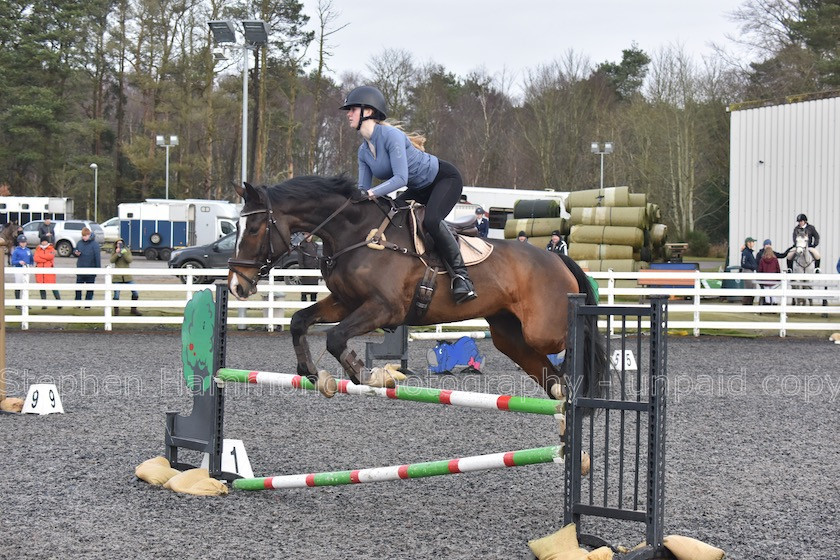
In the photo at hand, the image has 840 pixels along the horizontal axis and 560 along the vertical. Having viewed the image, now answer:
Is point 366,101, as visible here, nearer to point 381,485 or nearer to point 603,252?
point 381,485

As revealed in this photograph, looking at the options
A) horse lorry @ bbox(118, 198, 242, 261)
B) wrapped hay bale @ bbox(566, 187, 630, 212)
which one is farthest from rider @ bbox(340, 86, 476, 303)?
horse lorry @ bbox(118, 198, 242, 261)

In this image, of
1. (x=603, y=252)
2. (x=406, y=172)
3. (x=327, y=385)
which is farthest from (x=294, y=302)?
(x=603, y=252)

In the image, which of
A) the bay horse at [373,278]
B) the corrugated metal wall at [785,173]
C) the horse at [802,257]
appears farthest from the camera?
the corrugated metal wall at [785,173]

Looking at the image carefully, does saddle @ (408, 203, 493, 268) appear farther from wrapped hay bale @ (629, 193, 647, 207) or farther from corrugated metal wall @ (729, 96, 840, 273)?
wrapped hay bale @ (629, 193, 647, 207)

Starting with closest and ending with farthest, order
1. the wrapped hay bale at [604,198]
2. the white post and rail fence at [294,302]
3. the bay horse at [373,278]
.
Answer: the bay horse at [373,278] → the white post and rail fence at [294,302] → the wrapped hay bale at [604,198]

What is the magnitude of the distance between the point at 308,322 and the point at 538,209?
23.5 metres

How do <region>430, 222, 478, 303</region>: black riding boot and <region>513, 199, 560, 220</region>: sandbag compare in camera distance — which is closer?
<region>430, 222, 478, 303</region>: black riding boot

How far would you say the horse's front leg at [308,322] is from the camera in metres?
5.57

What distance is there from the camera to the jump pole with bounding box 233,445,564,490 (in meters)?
4.30

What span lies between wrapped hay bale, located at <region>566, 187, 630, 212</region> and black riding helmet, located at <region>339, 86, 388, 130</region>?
20543 mm

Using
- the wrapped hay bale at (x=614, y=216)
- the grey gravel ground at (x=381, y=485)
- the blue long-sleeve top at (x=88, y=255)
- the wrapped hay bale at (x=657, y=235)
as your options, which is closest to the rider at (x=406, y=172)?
the grey gravel ground at (x=381, y=485)

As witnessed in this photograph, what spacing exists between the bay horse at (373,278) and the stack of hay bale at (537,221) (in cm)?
1959

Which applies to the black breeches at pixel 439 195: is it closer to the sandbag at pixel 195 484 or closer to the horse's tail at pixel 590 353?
the horse's tail at pixel 590 353

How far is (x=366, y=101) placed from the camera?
19.1 ft
